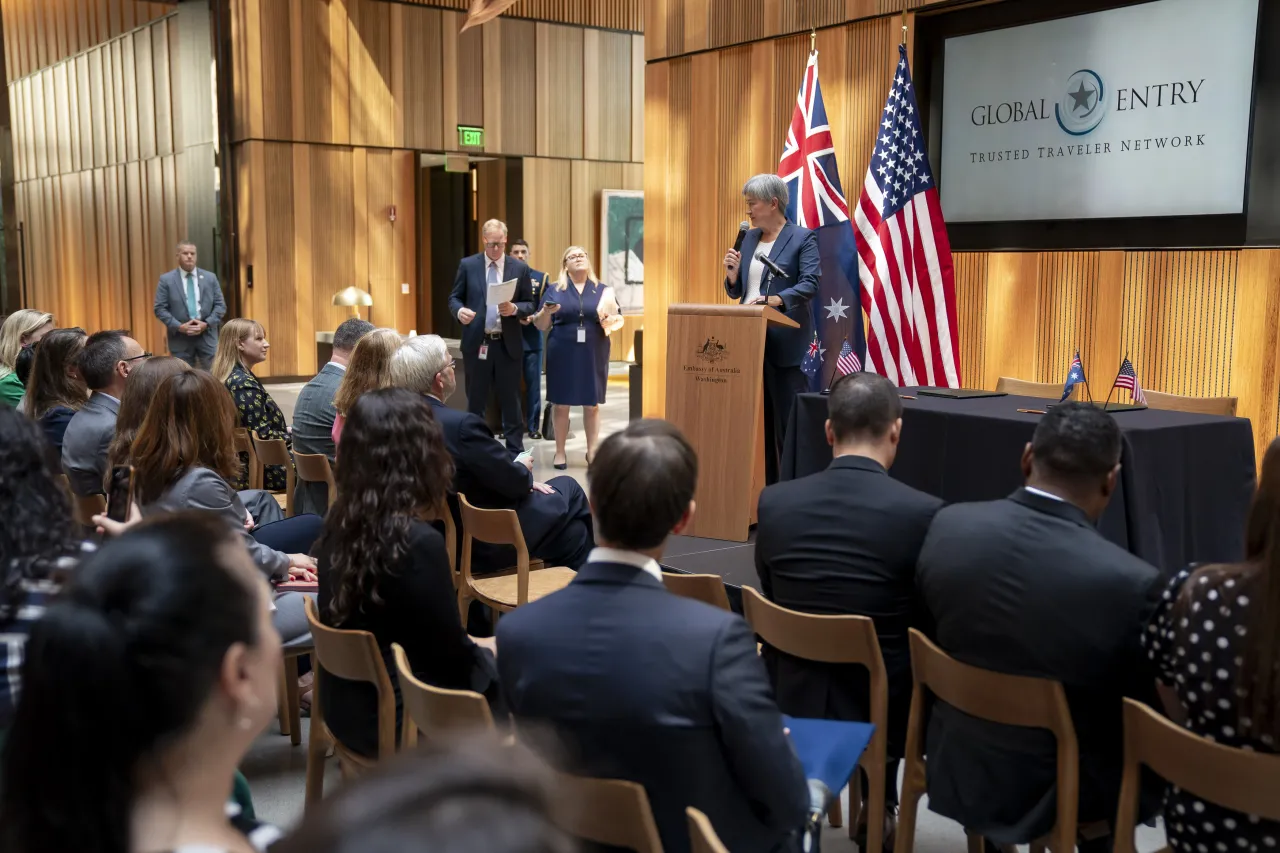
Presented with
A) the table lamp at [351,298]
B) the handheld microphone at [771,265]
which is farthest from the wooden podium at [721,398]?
the table lamp at [351,298]

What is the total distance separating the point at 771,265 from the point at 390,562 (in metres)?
3.00

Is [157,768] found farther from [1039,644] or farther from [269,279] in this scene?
[269,279]

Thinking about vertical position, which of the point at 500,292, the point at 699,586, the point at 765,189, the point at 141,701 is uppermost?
the point at 765,189

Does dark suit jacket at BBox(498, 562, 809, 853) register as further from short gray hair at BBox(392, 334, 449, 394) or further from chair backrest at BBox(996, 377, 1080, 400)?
chair backrest at BBox(996, 377, 1080, 400)

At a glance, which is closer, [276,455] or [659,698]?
[659,698]

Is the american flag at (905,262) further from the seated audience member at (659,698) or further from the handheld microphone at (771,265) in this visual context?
the seated audience member at (659,698)

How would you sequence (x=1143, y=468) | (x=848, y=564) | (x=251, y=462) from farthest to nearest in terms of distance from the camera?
(x=251, y=462) → (x=1143, y=468) → (x=848, y=564)

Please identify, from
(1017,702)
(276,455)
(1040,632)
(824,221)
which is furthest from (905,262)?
(1017,702)

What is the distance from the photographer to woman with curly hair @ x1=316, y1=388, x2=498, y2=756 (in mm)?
2691

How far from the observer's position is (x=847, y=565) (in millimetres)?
2803

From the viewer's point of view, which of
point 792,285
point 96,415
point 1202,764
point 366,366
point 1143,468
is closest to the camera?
point 1202,764

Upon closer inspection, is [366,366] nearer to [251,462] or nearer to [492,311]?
[251,462]

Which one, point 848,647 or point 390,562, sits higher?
point 390,562

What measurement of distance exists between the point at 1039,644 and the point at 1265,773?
0.56 metres
